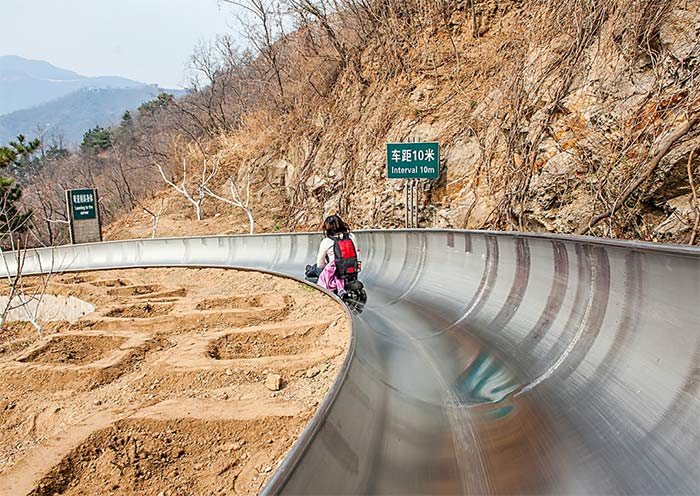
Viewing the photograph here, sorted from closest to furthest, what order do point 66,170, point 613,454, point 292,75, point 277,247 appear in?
1. point 613,454
2. point 277,247
3. point 292,75
4. point 66,170

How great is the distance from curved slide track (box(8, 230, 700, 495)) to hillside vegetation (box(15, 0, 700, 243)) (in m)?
3.57

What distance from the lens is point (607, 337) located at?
11.2 ft

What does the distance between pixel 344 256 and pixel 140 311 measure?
177 inches

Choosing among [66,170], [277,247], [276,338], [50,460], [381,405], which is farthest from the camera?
[66,170]

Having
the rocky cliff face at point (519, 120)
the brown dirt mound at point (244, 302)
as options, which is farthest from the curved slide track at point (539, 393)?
the brown dirt mound at point (244, 302)

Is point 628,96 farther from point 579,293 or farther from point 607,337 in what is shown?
point 607,337

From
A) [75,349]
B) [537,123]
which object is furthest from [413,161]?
[75,349]

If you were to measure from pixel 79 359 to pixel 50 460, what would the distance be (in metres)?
3.32

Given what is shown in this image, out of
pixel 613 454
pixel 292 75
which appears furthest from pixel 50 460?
pixel 292 75

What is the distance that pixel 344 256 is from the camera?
7.15m

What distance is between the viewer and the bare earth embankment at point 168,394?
12.3ft

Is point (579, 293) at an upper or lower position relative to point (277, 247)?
upper

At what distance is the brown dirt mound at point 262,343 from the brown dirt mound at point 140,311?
2.74 meters

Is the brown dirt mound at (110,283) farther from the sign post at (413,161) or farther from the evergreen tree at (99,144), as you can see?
the evergreen tree at (99,144)
